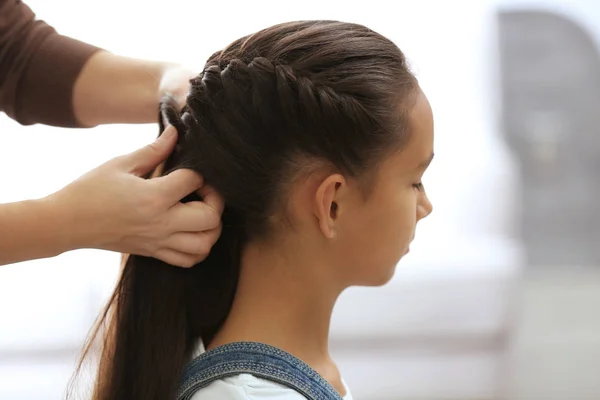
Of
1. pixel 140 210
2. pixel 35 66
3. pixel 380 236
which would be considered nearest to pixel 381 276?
pixel 380 236

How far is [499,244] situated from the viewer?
207 cm

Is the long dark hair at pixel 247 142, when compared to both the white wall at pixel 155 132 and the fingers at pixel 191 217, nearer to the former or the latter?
the fingers at pixel 191 217

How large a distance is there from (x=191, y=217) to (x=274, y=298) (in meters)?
0.15

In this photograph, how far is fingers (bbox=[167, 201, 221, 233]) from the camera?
2.96 feet

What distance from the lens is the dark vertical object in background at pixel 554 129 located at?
2066mm

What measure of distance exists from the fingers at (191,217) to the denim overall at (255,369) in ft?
0.45

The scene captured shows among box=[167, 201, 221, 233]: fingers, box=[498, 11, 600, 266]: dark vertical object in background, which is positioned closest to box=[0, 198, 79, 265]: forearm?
box=[167, 201, 221, 233]: fingers

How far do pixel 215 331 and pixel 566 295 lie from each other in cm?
142

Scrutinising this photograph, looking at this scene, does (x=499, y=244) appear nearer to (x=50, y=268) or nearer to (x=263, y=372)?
(x=50, y=268)

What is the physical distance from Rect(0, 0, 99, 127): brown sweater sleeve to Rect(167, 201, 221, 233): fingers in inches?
12.0

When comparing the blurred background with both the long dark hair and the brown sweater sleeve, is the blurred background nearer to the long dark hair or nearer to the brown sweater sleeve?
the brown sweater sleeve

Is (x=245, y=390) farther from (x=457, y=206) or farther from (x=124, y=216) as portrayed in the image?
(x=457, y=206)

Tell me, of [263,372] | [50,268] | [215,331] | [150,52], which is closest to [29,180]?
[50,268]

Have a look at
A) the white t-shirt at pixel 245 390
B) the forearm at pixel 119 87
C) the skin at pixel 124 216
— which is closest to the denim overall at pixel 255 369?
the white t-shirt at pixel 245 390
